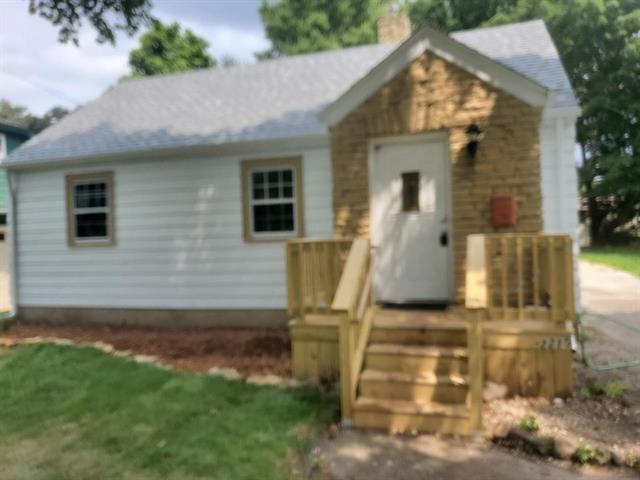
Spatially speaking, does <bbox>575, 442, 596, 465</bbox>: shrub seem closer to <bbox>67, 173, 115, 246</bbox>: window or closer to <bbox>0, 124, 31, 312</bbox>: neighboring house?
<bbox>67, 173, 115, 246</bbox>: window

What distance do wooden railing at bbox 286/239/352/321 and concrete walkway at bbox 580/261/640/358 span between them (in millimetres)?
4102

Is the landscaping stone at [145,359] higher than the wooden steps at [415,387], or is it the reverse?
the wooden steps at [415,387]

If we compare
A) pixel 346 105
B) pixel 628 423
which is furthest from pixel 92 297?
pixel 628 423

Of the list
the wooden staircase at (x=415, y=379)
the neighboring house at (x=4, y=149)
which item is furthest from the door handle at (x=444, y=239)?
the neighboring house at (x=4, y=149)

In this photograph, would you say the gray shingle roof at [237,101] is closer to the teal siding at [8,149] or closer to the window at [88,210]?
the window at [88,210]

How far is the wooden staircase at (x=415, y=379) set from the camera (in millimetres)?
4414

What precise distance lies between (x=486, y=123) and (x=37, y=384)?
249 inches

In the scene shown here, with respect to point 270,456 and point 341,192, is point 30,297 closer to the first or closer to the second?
point 341,192

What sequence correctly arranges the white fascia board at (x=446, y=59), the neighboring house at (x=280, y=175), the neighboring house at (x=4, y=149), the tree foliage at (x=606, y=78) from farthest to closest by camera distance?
the tree foliage at (x=606, y=78), the neighboring house at (x=4, y=149), the neighboring house at (x=280, y=175), the white fascia board at (x=446, y=59)

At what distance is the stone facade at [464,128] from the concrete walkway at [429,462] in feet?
8.43


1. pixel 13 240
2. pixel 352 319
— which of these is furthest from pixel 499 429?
pixel 13 240

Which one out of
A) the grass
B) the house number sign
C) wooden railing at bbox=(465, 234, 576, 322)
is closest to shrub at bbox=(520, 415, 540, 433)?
the house number sign

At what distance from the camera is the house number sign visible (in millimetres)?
4908

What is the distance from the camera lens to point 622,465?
3752 mm
